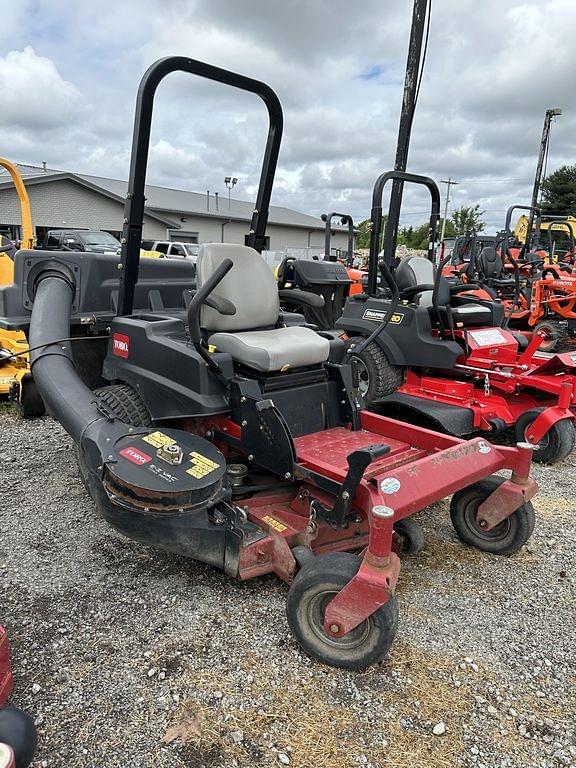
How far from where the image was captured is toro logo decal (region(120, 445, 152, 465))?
2.30 m

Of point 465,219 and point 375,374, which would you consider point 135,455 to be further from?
point 465,219

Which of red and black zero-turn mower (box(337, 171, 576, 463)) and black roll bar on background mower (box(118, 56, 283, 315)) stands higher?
black roll bar on background mower (box(118, 56, 283, 315))

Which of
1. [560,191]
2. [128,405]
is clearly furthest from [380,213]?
[560,191]

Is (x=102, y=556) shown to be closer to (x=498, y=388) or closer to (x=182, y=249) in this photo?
(x=498, y=388)

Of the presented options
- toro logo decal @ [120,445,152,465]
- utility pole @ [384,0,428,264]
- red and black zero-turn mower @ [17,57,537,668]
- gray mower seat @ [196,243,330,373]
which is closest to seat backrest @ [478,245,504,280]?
utility pole @ [384,0,428,264]

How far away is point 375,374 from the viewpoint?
518 centimetres

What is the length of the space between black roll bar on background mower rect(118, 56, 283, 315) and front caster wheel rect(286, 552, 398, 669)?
1.86m

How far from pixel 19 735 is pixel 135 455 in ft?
3.33

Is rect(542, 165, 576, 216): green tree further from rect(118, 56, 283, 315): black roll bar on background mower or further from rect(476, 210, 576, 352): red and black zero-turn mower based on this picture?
rect(118, 56, 283, 315): black roll bar on background mower

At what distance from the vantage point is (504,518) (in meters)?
2.92

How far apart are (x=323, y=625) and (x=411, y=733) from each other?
1.52 feet

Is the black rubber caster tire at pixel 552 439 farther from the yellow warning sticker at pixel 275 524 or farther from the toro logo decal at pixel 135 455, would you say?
the toro logo decal at pixel 135 455

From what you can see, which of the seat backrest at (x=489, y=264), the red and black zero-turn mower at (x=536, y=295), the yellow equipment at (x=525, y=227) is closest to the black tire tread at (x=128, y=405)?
the red and black zero-turn mower at (x=536, y=295)

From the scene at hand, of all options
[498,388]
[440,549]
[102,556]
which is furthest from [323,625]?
[498,388]
